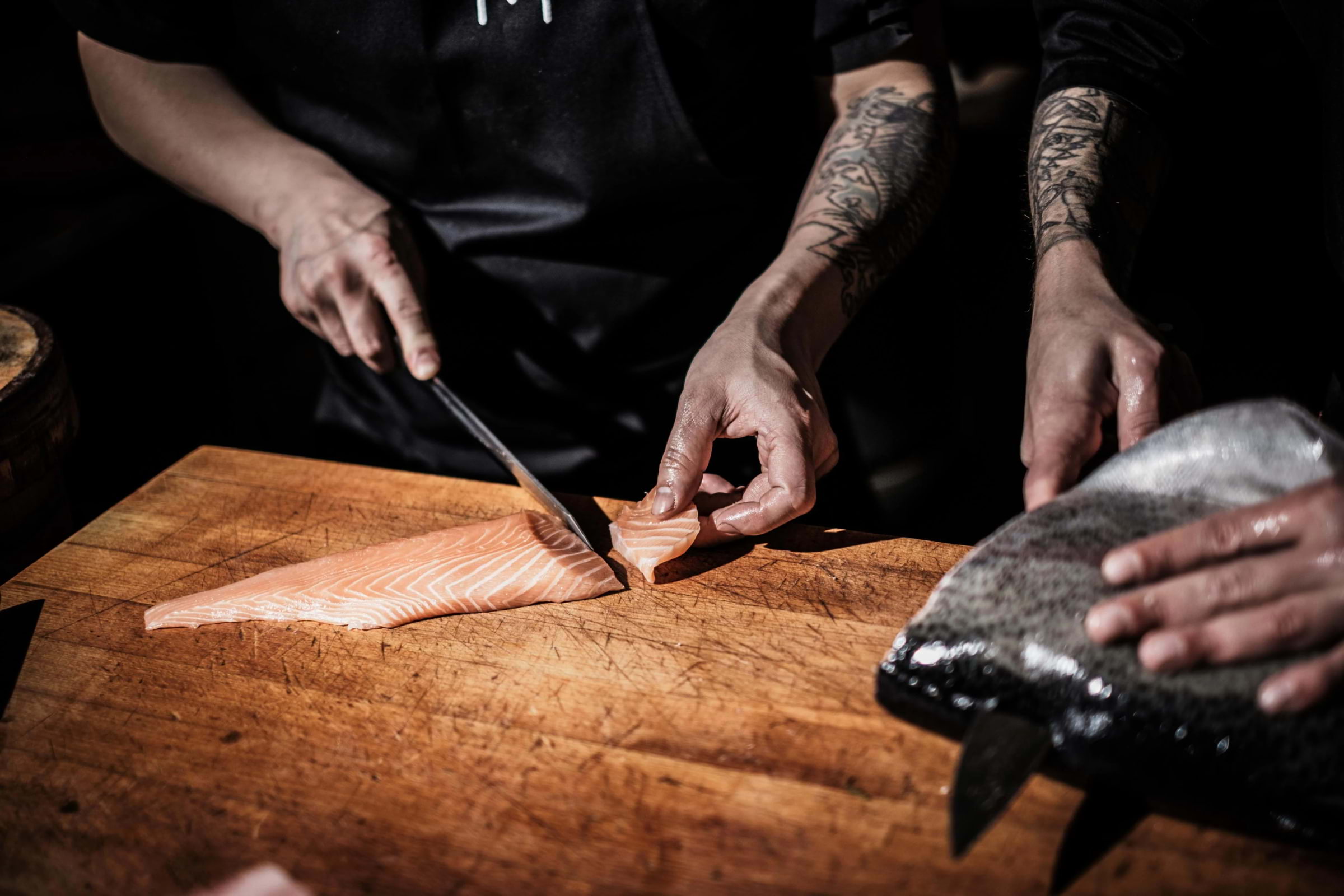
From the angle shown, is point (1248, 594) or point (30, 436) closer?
point (1248, 594)

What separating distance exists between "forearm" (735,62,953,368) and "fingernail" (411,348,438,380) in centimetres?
65

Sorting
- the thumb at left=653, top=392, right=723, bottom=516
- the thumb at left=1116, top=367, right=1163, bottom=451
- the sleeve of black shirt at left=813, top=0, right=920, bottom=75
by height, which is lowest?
the thumb at left=653, top=392, right=723, bottom=516

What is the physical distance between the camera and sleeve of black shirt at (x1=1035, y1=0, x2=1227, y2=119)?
6.04ft

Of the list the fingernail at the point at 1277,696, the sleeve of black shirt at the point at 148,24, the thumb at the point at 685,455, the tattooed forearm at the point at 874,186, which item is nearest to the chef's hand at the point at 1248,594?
the fingernail at the point at 1277,696

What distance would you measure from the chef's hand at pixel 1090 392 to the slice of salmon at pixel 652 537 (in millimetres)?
591

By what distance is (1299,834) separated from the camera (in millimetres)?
1172

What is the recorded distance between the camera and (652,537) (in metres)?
1.67

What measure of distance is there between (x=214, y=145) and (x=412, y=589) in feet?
4.22

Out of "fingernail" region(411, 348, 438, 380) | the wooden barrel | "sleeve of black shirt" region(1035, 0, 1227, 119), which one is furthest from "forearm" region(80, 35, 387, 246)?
"sleeve of black shirt" region(1035, 0, 1227, 119)

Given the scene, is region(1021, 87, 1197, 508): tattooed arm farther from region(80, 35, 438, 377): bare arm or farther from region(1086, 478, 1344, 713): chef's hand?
region(80, 35, 438, 377): bare arm

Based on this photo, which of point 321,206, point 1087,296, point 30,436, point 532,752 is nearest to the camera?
point 532,752

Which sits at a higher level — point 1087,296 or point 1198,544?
point 1087,296

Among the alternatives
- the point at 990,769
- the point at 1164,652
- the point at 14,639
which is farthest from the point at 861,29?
the point at 14,639

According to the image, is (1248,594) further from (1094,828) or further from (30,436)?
(30,436)
